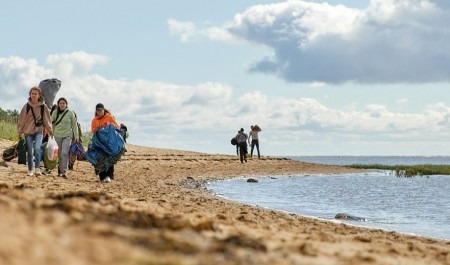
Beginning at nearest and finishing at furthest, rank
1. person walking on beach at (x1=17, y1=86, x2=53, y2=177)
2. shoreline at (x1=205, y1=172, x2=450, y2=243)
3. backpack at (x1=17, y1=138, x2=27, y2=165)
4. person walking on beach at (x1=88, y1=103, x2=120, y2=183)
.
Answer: shoreline at (x1=205, y1=172, x2=450, y2=243), person walking on beach at (x1=17, y1=86, x2=53, y2=177), person walking on beach at (x1=88, y1=103, x2=120, y2=183), backpack at (x1=17, y1=138, x2=27, y2=165)

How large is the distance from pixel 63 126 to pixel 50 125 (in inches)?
38.2

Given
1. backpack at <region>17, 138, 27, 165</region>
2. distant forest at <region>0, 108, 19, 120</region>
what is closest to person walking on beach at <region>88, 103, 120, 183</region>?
backpack at <region>17, 138, 27, 165</region>

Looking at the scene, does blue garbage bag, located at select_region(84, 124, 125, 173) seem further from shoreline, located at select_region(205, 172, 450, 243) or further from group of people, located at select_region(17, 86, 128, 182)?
shoreline, located at select_region(205, 172, 450, 243)

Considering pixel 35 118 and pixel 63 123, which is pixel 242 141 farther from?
pixel 35 118

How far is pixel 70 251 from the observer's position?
182 inches

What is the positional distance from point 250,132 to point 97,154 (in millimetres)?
24475

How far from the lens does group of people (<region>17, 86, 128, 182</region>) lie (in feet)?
52.7

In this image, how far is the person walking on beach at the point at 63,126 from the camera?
675 inches

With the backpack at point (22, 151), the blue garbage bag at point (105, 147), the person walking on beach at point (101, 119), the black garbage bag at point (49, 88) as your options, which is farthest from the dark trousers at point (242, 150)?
the person walking on beach at point (101, 119)

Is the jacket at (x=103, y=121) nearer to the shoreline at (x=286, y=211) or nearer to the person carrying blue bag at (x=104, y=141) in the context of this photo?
the person carrying blue bag at (x=104, y=141)

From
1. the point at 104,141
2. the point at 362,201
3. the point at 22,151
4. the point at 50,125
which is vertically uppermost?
the point at 50,125

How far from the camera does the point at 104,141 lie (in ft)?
56.6

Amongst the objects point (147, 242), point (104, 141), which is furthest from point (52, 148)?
point (147, 242)

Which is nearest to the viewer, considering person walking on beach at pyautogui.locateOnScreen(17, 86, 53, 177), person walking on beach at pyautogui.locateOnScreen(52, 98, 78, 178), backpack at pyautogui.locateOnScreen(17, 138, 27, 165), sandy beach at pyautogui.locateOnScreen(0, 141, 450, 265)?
sandy beach at pyautogui.locateOnScreen(0, 141, 450, 265)
